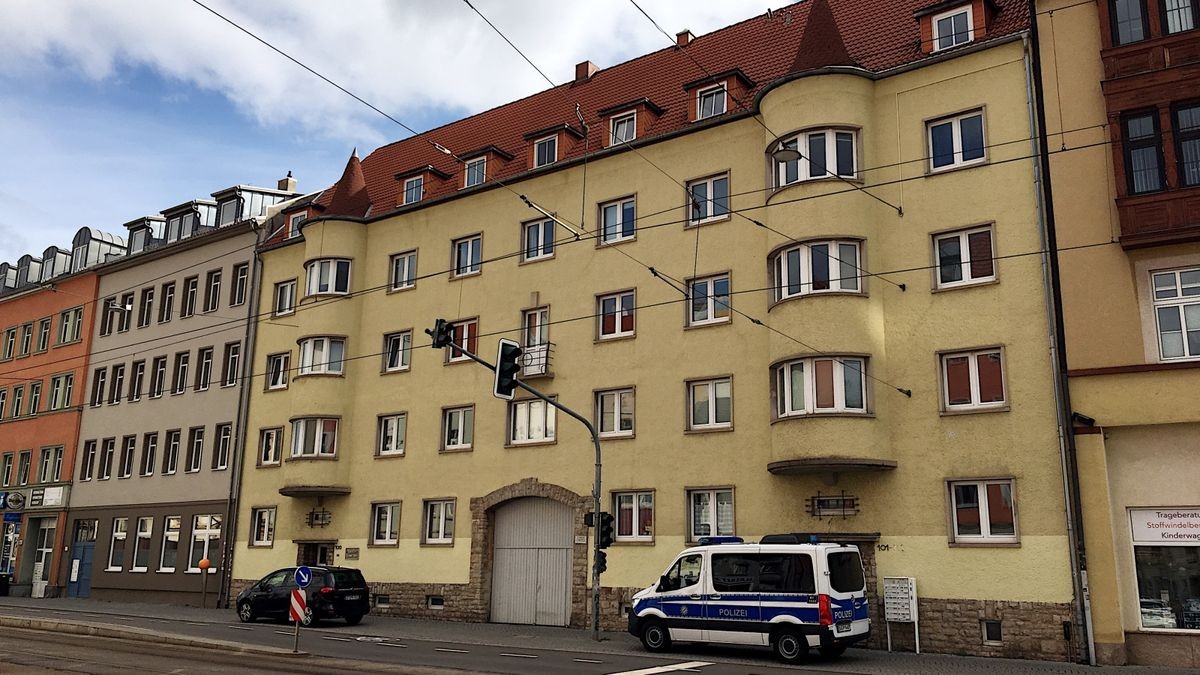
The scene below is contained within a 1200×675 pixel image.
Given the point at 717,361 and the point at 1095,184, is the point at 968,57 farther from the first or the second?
the point at 717,361

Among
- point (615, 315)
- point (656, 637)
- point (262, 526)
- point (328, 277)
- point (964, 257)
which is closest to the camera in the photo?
point (656, 637)

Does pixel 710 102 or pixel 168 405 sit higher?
pixel 710 102

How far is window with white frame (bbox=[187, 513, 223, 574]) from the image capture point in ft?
115

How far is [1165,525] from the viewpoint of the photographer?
1936 centimetres

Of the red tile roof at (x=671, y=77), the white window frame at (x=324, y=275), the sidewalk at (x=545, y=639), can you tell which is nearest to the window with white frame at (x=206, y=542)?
the sidewalk at (x=545, y=639)

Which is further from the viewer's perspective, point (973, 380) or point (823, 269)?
point (823, 269)

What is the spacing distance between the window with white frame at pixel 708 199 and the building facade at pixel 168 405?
18267 millimetres

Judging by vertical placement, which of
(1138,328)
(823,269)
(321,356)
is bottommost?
(1138,328)

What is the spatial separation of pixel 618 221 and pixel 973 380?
10782 millimetres

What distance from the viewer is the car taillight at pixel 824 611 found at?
58.7 ft

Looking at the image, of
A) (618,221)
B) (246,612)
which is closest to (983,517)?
(618,221)

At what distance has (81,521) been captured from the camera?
4141 cm

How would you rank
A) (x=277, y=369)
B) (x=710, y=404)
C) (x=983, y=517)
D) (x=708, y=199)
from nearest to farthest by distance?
(x=983, y=517) → (x=710, y=404) → (x=708, y=199) → (x=277, y=369)

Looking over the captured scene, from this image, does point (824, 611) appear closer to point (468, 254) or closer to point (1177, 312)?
point (1177, 312)
